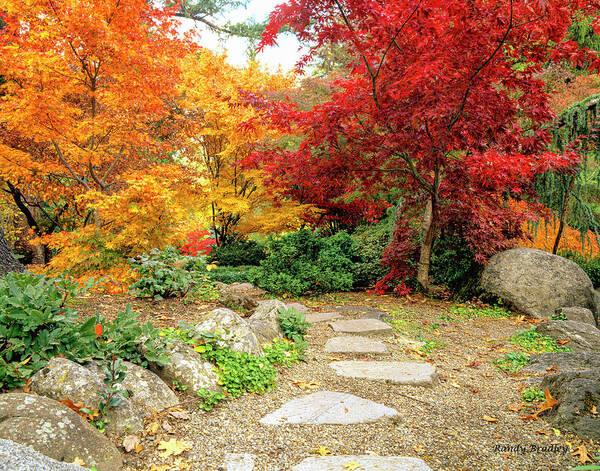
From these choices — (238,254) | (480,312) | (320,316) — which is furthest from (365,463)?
(238,254)

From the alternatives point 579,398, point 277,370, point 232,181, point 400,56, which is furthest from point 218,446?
point 232,181

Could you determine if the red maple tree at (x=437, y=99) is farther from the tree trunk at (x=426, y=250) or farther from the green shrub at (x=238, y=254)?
the green shrub at (x=238, y=254)

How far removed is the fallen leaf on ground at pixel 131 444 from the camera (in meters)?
1.89

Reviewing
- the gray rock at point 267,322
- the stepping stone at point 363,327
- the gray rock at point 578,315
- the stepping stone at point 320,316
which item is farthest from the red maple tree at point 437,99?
the gray rock at point 267,322

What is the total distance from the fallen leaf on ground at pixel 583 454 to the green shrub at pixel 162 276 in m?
3.63

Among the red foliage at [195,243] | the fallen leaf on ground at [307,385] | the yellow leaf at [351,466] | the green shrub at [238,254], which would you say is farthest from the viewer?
the green shrub at [238,254]

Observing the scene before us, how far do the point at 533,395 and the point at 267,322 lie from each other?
2308 millimetres

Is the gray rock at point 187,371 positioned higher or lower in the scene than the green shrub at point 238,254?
higher

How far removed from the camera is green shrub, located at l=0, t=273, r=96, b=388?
6.62 ft

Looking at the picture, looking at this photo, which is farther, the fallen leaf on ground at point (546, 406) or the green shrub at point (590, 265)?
the green shrub at point (590, 265)

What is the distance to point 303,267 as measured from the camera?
6535mm

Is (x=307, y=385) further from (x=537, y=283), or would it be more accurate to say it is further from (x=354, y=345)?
(x=537, y=283)

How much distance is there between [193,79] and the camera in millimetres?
9500

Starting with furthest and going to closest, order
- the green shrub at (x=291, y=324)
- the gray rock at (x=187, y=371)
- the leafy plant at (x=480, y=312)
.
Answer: the leafy plant at (x=480, y=312), the green shrub at (x=291, y=324), the gray rock at (x=187, y=371)
